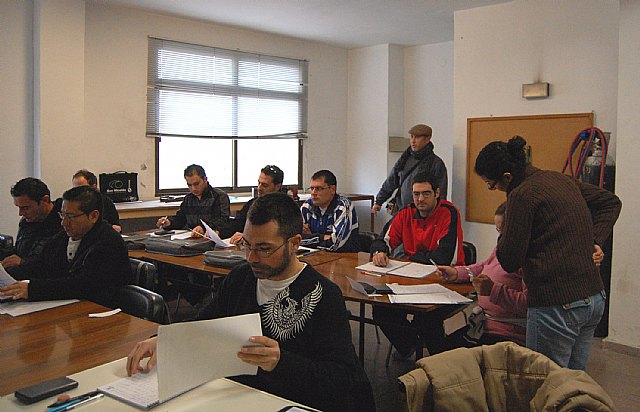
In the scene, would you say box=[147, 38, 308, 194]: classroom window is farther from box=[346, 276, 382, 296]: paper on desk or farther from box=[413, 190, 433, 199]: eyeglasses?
box=[346, 276, 382, 296]: paper on desk

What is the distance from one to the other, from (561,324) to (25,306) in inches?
90.4

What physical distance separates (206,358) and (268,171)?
10.2 ft

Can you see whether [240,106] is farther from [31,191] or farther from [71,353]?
[71,353]

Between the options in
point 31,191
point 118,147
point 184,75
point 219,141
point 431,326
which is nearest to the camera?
point 431,326

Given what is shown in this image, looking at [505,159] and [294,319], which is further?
[505,159]

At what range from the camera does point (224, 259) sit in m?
3.48

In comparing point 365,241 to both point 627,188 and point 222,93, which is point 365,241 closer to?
point 627,188

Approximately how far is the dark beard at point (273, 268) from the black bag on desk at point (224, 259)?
1.57m

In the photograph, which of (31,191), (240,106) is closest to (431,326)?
(31,191)

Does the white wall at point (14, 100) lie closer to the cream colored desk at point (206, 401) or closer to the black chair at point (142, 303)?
the black chair at point (142, 303)

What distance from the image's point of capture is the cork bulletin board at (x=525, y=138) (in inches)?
198

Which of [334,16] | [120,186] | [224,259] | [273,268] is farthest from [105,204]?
[334,16]

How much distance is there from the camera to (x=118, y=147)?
6.09 m

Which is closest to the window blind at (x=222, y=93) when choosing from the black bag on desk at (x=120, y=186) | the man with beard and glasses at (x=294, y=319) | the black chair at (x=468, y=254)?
the black bag on desk at (x=120, y=186)
